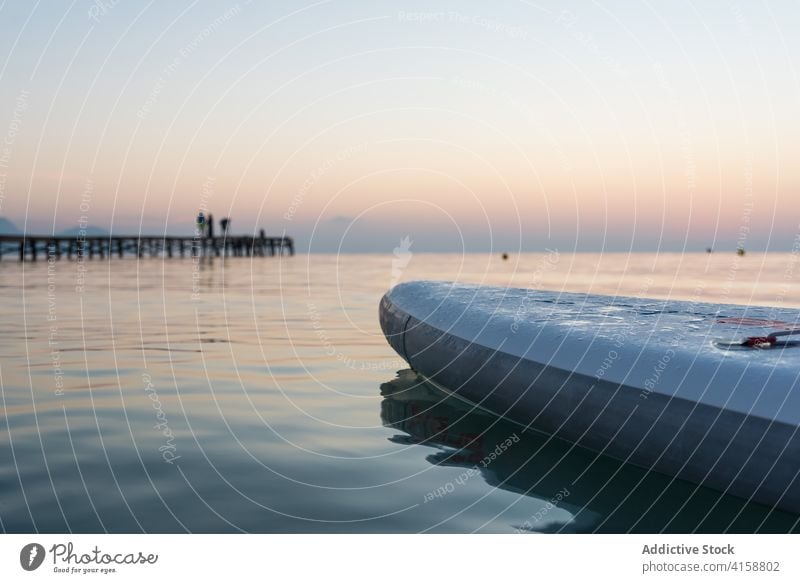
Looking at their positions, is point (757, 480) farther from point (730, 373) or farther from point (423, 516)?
point (423, 516)

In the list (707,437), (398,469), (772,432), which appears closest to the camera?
(772,432)

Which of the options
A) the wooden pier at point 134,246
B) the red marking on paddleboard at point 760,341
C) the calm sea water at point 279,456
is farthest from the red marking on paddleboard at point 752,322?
the wooden pier at point 134,246

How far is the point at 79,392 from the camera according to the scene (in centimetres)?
580

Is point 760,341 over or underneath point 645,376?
over

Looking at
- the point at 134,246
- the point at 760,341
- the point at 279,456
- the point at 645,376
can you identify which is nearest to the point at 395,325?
the point at 279,456

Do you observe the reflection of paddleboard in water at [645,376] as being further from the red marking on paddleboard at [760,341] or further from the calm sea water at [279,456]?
the calm sea water at [279,456]

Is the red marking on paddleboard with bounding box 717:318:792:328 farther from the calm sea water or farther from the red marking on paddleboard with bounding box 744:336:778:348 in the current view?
the calm sea water

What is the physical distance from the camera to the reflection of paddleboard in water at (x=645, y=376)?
339 cm

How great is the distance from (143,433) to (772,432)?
359cm

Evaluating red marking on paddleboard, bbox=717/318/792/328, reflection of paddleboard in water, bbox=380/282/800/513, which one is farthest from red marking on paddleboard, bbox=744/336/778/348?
red marking on paddleboard, bbox=717/318/792/328

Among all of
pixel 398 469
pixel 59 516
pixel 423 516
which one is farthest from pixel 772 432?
pixel 59 516

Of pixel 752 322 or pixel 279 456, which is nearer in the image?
pixel 279 456

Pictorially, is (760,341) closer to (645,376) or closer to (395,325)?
(645,376)

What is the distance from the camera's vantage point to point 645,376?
3990 mm
